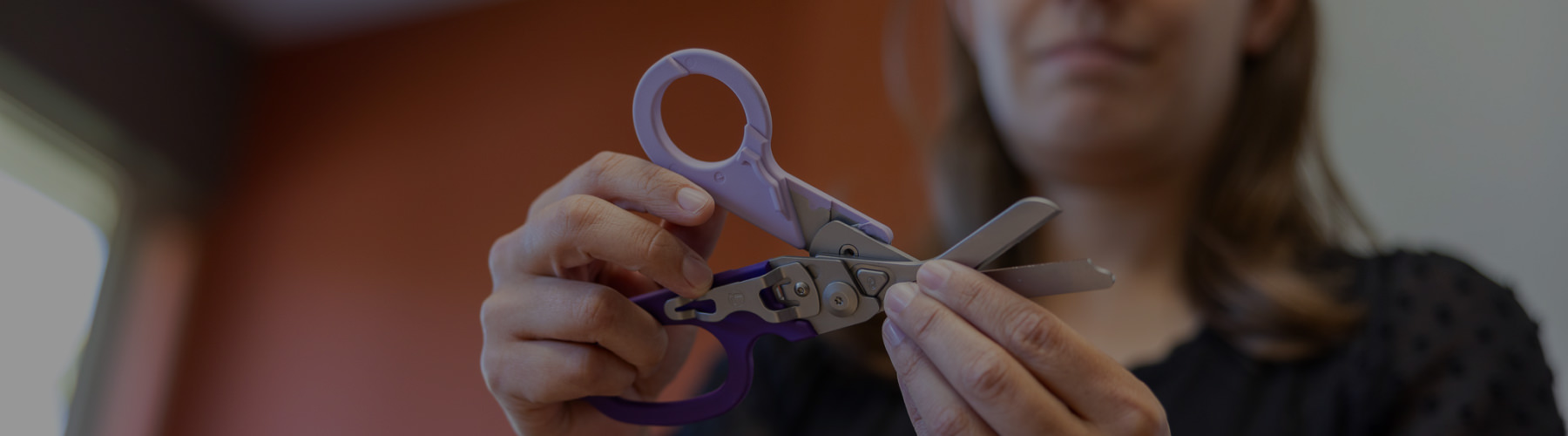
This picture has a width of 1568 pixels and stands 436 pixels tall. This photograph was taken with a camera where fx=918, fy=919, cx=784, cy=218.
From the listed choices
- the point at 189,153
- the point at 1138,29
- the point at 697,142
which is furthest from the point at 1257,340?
the point at 189,153

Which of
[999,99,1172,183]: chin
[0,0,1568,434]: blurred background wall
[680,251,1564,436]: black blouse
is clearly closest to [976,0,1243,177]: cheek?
[999,99,1172,183]: chin

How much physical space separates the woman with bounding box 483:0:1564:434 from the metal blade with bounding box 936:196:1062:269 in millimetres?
16

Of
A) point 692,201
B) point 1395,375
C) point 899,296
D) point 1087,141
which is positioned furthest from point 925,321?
point 1395,375

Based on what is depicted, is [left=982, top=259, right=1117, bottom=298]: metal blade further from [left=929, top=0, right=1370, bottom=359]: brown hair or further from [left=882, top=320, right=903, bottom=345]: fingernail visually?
[left=929, top=0, right=1370, bottom=359]: brown hair

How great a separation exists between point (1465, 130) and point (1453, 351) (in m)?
0.48

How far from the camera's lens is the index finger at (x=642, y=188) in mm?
420

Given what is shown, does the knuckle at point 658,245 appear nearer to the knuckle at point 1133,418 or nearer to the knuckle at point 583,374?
the knuckle at point 583,374

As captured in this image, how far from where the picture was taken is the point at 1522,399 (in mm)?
625

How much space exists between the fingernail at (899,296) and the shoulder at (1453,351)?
0.45 m

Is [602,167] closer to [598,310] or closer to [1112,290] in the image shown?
[598,310]

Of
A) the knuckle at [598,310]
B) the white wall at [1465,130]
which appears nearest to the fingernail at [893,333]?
the knuckle at [598,310]

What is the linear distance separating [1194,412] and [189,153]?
27.7 inches

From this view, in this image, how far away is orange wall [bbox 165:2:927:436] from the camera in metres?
0.66

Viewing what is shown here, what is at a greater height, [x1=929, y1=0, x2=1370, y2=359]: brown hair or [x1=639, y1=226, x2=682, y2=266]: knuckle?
[x1=929, y1=0, x2=1370, y2=359]: brown hair
